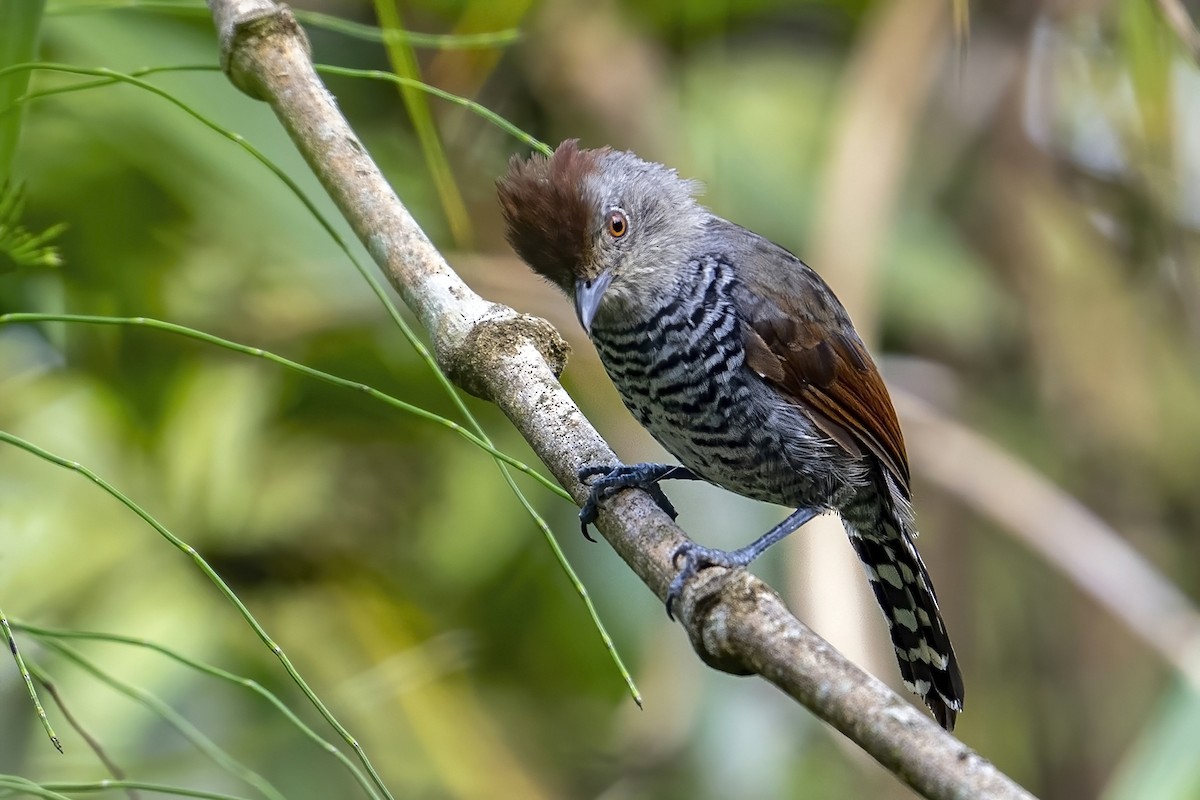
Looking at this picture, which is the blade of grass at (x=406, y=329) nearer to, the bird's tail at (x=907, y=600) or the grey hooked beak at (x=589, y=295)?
the grey hooked beak at (x=589, y=295)

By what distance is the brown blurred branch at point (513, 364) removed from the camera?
1.57 m

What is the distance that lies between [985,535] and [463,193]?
2808 millimetres

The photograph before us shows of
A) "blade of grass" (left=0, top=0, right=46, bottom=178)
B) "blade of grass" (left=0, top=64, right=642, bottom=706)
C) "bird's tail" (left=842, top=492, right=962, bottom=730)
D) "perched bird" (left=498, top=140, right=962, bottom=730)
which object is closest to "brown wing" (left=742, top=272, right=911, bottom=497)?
"perched bird" (left=498, top=140, right=962, bottom=730)

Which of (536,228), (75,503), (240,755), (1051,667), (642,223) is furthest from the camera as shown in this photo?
(1051,667)

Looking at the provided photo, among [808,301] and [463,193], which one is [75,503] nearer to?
[463,193]

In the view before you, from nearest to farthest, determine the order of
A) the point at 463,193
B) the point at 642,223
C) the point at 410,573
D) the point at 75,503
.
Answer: the point at 642,223 < the point at 75,503 < the point at 410,573 < the point at 463,193

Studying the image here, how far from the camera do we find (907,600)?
341 cm

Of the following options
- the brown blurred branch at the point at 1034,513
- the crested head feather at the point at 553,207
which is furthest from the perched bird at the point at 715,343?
the brown blurred branch at the point at 1034,513

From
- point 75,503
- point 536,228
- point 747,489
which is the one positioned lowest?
point 747,489

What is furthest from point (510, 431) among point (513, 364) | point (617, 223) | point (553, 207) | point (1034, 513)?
point (513, 364)

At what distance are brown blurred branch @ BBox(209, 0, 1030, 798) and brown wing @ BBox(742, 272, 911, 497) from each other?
859 millimetres

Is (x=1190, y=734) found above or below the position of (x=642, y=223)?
below

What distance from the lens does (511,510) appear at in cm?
439

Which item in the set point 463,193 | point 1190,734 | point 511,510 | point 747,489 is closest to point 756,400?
point 747,489
